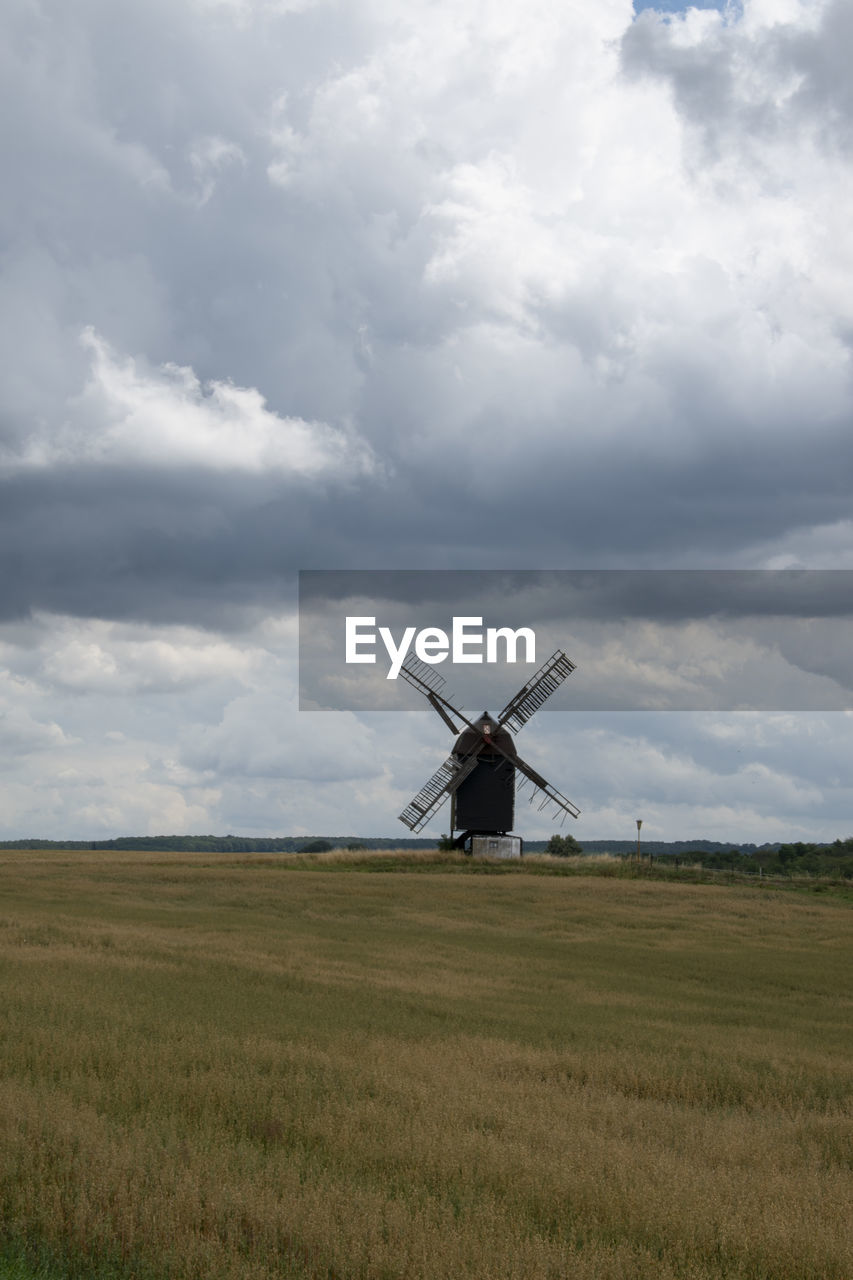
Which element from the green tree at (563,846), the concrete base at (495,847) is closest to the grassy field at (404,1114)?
the concrete base at (495,847)

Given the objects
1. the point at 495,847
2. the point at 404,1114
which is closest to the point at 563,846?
the point at 495,847

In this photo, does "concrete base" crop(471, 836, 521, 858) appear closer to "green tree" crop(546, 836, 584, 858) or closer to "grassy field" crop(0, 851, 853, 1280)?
"green tree" crop(546, 836, 584, 858)

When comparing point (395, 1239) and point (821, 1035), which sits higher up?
point (395, 1239)

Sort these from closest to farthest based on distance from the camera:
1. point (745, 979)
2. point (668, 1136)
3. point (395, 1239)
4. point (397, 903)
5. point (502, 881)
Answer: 1. point (395, 1239)
2. point (668, 1136)
3. point (745, 979)
4. point (397, 903)
5. point (502, 881)

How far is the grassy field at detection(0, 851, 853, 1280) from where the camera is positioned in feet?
25.3

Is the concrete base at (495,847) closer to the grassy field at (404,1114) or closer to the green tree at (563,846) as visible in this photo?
the green tree at (563,846)

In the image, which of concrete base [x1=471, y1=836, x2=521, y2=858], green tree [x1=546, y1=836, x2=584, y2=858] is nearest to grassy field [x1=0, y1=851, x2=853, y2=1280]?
concrete base [x1=471, y1=836, x2=521, y2=858]

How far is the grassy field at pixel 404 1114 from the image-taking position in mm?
7715

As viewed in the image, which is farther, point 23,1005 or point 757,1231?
point 23,1005

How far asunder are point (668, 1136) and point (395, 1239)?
195 inches

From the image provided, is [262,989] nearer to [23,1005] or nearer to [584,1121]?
[23,1005]

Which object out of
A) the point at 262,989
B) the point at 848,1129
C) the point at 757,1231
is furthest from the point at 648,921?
the point at 757,1231

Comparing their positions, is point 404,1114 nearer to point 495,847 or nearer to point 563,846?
point 495,847

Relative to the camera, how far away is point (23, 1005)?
624 inches
